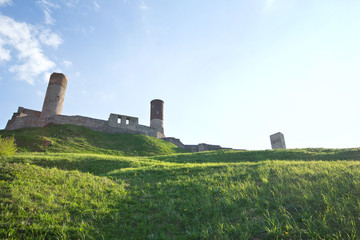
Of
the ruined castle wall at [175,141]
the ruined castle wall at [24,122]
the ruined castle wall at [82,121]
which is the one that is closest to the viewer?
the ruined castle wall at [24,122]

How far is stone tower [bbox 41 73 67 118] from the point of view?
87.5ft

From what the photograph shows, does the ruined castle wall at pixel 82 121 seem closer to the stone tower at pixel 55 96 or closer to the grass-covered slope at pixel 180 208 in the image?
the stone tower at pixel 55 96

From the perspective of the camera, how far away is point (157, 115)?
3922 cm

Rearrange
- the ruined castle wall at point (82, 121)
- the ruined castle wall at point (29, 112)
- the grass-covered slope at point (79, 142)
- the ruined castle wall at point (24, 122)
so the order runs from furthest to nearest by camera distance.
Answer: the ruined castle wall at point (29, 112) → the ruined castle wall at point (82, 121) → the ruined castle wall at point (24, 122) → the grass-covered slope at point (79, 142)

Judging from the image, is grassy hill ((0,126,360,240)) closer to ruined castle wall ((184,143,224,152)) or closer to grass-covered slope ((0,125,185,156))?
grass-covered slope ((0,125,185,156))

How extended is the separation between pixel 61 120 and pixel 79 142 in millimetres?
6224

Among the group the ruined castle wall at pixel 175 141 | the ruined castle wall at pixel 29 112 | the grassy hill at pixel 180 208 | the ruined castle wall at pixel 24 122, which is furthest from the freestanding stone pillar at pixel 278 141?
the ruined castle wall at pixel 29 112

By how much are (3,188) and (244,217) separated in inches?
277

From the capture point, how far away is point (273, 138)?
2772cm

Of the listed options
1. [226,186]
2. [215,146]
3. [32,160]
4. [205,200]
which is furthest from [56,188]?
[215,146]

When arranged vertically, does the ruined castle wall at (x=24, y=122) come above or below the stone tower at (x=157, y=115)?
below

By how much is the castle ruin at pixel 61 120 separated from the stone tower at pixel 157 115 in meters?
3.42

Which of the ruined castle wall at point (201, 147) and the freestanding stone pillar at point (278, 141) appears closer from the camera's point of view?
the freestanding stone pillar at point (278, 141)

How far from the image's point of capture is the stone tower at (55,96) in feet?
87.5
